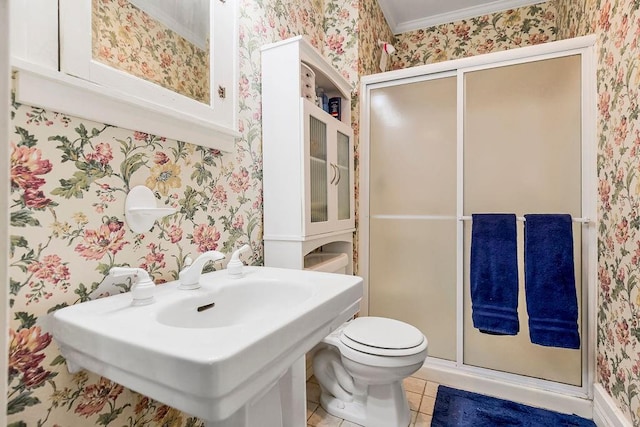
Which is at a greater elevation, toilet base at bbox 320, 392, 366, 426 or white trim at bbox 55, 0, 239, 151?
white trim at bbox 55, 0, 239, 151

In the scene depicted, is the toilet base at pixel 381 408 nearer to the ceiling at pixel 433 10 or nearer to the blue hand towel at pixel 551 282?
the blue hand towel at pixel 551 282

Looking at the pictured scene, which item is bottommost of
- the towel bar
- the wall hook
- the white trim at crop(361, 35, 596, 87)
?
the towel bar

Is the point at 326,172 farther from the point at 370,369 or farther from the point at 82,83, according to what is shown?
the point at 82,83

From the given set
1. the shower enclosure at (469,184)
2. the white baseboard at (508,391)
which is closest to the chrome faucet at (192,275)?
the shower enclosure at (469,184)

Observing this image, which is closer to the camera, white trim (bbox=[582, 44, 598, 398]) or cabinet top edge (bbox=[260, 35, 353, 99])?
cabinet top edge (bbox=[260, 35, 353, 99])

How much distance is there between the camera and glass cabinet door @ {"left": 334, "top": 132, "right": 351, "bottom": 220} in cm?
175

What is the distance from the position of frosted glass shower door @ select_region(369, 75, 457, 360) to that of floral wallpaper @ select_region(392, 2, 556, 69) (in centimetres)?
94

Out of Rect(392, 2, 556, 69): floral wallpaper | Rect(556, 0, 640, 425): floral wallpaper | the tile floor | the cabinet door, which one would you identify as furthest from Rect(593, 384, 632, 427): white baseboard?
Rect(392, 2, 556, 69): floral wallpaper

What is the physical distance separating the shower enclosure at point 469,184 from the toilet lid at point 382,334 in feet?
1.52

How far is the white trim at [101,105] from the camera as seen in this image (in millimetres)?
657

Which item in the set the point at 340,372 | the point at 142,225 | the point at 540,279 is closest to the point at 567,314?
the point at 540,279

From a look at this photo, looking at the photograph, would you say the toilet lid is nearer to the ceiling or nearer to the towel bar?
the towel bar

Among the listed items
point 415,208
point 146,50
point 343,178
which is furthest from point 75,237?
point 415,208

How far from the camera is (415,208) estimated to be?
1.88 m
